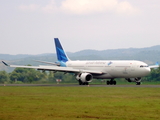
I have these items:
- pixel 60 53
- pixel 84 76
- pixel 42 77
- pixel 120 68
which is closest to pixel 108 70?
pixel 120 68

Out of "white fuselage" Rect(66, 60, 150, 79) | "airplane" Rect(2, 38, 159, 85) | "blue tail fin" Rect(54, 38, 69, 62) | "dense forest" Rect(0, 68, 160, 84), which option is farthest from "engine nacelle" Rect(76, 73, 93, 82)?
"dense forest" Rect(0, 68, 160, 84)

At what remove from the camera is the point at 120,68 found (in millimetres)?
64625

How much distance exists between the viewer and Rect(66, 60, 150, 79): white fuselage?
6294 cm

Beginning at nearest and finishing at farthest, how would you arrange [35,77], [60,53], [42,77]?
[60,53] < [35,77] < [42,77]

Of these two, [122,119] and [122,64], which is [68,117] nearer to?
[122,119]

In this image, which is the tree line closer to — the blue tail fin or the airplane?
the blue tail fin

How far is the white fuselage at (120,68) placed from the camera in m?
62.9

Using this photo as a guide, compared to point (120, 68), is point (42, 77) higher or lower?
lower

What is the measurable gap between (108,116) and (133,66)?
4085 centimetres

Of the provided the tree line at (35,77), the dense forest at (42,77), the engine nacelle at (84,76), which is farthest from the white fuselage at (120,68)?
the tree line at (35,77)

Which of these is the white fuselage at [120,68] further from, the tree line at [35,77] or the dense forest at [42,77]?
the tree line at [35,77]

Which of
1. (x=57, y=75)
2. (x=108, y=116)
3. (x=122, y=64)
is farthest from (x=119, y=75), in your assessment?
(x=108, y=116)

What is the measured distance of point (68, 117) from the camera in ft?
74.3

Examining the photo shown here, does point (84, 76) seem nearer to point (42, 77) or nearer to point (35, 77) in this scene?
point (35, 77)
